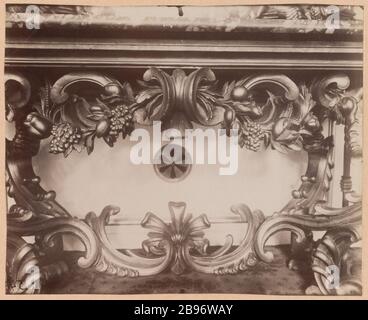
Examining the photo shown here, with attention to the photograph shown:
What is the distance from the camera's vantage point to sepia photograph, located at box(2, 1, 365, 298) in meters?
0.65

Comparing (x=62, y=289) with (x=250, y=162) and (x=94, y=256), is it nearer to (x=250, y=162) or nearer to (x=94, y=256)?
(x=94, y=256)

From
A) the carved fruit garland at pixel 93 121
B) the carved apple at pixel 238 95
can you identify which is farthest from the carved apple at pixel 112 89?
the carved apple at pixel 238 95

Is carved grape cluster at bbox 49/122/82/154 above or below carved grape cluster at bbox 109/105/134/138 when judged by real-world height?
below

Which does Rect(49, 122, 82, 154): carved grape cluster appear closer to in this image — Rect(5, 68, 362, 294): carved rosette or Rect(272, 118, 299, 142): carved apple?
Rect(5, 68, 362, 294): carved rosette

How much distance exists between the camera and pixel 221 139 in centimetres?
66

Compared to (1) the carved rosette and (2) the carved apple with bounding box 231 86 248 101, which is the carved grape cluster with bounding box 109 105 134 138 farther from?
(2) the carved apple with bounding box 231 86 248 101

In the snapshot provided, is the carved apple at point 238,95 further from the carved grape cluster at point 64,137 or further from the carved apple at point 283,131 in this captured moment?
the carved grape cluster at point 64,137

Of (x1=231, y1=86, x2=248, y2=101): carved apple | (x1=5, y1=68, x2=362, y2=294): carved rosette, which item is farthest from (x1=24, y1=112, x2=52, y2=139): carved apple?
(x1=231, y1=86, x2=248, y2=101): carved apple

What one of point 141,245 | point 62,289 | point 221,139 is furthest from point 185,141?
point 62,289

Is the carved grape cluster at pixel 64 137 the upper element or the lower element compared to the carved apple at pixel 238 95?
lower

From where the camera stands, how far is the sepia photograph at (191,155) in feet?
2.13

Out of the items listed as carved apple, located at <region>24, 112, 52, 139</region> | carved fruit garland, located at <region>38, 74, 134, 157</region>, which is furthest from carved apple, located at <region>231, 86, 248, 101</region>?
carved apple, located at <region>24, 112, 52, 139</region>

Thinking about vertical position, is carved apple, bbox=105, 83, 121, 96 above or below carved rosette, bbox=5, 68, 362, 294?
above

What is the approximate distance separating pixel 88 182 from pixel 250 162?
0.78ft
